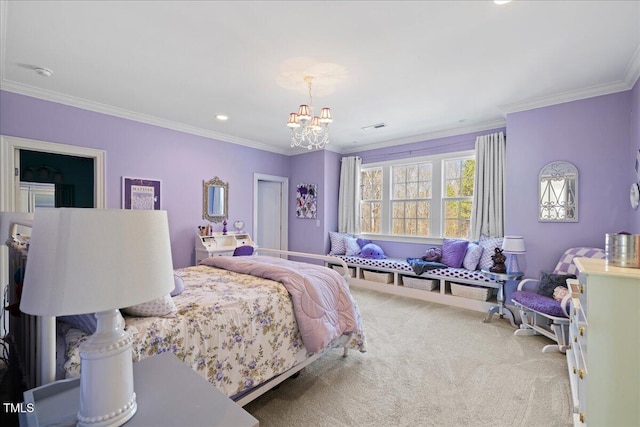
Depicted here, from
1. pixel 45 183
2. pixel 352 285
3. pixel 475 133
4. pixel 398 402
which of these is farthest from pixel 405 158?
pixel 45 183

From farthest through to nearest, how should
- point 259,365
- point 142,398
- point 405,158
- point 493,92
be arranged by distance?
point 405,158 < point 493,92 < point 259,365 < point 142,398

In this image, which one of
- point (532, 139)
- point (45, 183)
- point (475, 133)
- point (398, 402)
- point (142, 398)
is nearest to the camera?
point (142, 398)

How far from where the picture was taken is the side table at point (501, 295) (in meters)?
3.32

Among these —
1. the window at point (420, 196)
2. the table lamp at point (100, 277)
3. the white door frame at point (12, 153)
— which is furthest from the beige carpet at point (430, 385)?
the white door frame at point (12, 153)

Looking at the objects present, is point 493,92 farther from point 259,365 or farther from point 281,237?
point 281,237

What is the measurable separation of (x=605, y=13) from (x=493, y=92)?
1.24 m

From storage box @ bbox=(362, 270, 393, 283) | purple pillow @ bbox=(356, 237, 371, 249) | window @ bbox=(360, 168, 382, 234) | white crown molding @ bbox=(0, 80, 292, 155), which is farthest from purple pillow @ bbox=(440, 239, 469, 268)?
white crown molding @ bbox=(0, 80, 292, 155)

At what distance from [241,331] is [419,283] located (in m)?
3.20

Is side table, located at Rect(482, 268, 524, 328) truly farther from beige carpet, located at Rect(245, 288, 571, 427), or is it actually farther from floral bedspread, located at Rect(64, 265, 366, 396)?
floral bedspread, located at Rect(64, 265, 366, 396)

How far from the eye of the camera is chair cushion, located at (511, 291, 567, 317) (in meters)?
2.61

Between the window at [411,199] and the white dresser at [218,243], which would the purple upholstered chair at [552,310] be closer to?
the window at [411,199]

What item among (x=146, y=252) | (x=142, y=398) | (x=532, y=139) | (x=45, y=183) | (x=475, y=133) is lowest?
(x=142, y=398)

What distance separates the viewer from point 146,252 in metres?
0.77

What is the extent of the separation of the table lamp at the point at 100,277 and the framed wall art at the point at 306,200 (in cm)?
483
